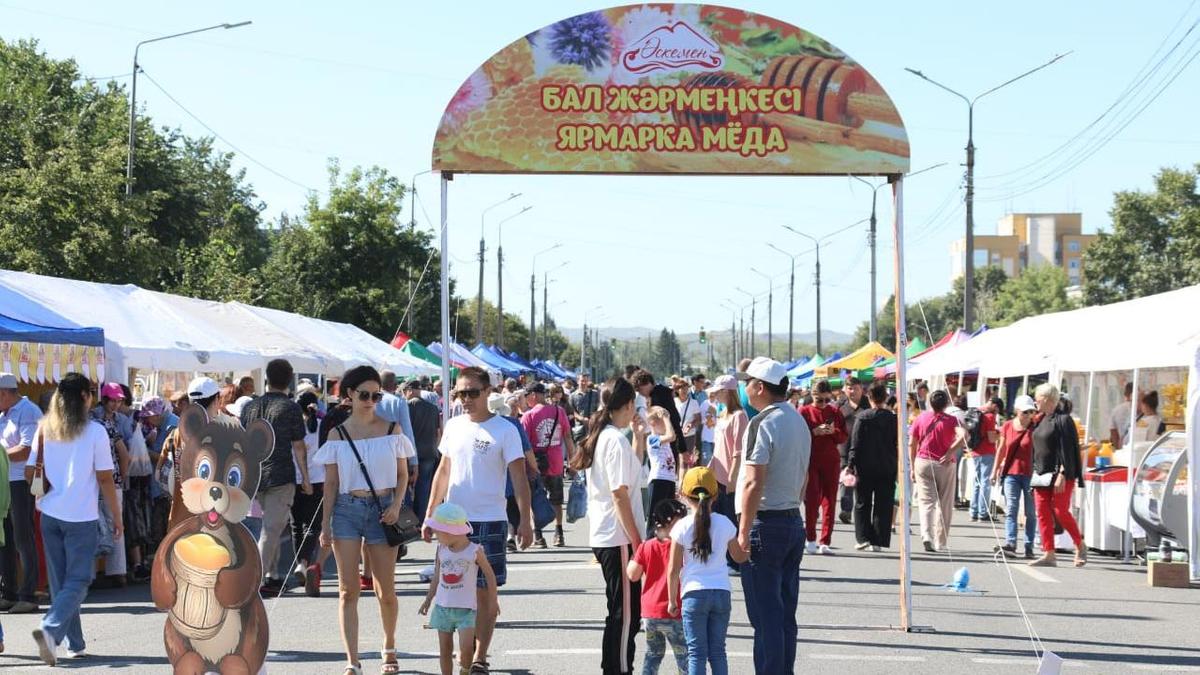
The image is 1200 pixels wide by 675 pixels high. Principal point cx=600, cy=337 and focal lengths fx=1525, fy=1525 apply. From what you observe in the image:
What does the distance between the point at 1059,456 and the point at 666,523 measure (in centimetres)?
923

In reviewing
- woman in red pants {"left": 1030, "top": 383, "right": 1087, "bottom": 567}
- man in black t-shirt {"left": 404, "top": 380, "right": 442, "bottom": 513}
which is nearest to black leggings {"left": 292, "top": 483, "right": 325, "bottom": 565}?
man in black t-shirt {"left": 404, "top": 380, "right": 442, "bottom": 513}

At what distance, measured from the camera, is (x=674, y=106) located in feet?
36.2

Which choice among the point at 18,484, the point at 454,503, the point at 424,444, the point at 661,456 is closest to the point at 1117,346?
the point at 661,456

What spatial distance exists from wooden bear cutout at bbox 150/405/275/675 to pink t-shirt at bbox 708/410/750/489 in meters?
7.19

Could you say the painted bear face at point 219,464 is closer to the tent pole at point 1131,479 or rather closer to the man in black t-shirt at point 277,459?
the man in black t-shirt at point 277,459

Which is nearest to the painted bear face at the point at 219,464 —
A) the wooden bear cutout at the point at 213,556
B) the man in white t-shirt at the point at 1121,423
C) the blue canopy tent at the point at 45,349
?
the wooden bear cutout at the point at 213,556

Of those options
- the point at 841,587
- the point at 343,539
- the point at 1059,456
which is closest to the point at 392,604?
the point at 343,539

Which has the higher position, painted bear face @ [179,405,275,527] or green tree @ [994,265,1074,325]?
green tree @ [994,265,1074,325]

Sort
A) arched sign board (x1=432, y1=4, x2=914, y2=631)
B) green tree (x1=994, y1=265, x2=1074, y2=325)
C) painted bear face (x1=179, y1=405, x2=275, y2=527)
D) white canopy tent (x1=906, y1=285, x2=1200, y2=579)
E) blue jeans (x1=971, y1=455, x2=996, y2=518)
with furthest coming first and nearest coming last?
1. green tree (x1=994, y1=265, x2=1074, y2=325)
2. blue jeans (x1=971, y1=455, x2=996, y2=518)
3. white canopy tent (x1=906, y1=285, x2=1200, y2=579)
4. arched sign board (x1=432, y1=4, x2=914, y2=631)
5. painted bear face (x1=179, y1=405, x2=275, y2=527)

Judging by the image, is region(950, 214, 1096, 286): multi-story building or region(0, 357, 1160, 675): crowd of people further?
region(950, 214, 1096, 286): multi-story building

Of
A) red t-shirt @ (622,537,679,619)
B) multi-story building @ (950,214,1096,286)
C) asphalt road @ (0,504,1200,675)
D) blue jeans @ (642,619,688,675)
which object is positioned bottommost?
asphalt road @ (0,504,1200,675)

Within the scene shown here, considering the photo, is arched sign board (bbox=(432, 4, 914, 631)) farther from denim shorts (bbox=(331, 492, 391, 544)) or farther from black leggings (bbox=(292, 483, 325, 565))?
black leggings (bbox=(292, 483, 325, 565))

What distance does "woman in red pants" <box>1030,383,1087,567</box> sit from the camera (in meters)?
15.8

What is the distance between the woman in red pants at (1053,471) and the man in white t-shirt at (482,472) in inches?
338
